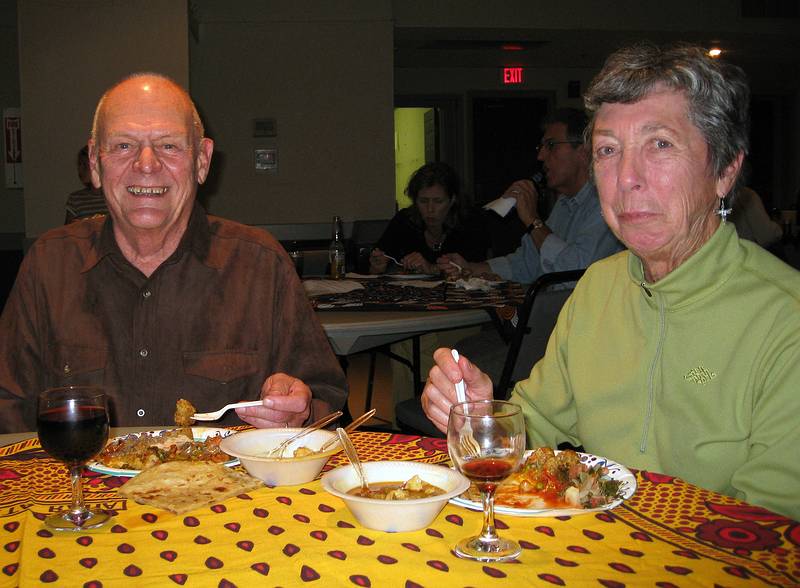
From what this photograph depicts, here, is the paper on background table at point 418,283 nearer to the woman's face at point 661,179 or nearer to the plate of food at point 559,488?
the woman's face at point 661,179

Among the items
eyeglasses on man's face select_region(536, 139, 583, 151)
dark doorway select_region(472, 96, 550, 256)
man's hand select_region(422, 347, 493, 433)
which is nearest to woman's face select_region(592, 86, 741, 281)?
man's hand select_region(422, 347, 493, 433)

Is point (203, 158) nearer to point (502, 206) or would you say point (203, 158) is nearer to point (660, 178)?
point (660, 178)

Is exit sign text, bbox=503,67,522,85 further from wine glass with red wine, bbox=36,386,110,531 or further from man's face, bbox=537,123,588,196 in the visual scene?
A: wine glass with red wine, bbox=36,386,110,531

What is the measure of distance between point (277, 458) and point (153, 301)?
0.88 meters

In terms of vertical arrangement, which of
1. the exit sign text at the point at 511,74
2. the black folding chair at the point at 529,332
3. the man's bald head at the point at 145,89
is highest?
the exit sign text at the point at 511,74

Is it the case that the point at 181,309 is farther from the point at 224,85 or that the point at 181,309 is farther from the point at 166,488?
the point at 224,85

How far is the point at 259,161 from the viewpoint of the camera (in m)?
8.84

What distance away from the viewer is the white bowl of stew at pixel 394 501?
99 centimetres

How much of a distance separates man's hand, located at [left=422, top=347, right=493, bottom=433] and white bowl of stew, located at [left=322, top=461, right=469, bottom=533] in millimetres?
304

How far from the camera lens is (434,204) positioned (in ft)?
18.1

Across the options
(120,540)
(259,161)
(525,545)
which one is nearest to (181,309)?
(120,540)

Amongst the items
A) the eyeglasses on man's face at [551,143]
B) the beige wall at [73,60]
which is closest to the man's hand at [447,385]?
the eyeglasses on man's face at [551,143]

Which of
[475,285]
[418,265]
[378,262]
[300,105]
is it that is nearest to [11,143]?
[300,105]

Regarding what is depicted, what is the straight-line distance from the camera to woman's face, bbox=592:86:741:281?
1.47m
